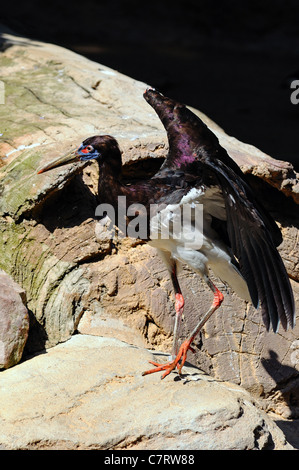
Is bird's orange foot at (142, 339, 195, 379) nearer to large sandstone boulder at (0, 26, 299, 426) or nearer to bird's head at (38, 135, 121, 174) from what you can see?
large sandstone boulder at (0, 26, 299, 426)

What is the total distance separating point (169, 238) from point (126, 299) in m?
0.68

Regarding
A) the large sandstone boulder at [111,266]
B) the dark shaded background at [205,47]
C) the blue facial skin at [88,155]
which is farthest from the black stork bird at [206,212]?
the dark shaded background at [205,47]

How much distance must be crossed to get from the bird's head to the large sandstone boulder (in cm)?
25

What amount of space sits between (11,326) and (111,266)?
0.93 meters

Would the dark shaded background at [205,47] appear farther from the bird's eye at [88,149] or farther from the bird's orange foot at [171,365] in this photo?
the bird's orange foot at [171,365]

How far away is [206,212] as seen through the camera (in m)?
4.24

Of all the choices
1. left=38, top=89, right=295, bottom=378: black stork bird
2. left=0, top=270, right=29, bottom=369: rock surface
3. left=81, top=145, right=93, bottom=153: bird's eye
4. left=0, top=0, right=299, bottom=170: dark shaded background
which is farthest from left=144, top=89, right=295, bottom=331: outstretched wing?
left=0, top=0, right=299, bottom=170: dark shaded background

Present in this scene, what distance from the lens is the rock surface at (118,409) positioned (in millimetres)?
3350

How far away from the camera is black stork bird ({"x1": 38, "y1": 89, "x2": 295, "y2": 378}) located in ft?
12.7

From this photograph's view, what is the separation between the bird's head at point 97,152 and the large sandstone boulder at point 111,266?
0.25m

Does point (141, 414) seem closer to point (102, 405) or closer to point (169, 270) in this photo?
point (102, 405)

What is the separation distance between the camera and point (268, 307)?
3.97m

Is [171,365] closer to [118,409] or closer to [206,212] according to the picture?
[118,409]

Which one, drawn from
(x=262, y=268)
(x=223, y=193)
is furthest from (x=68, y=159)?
(x=262, y=268)
